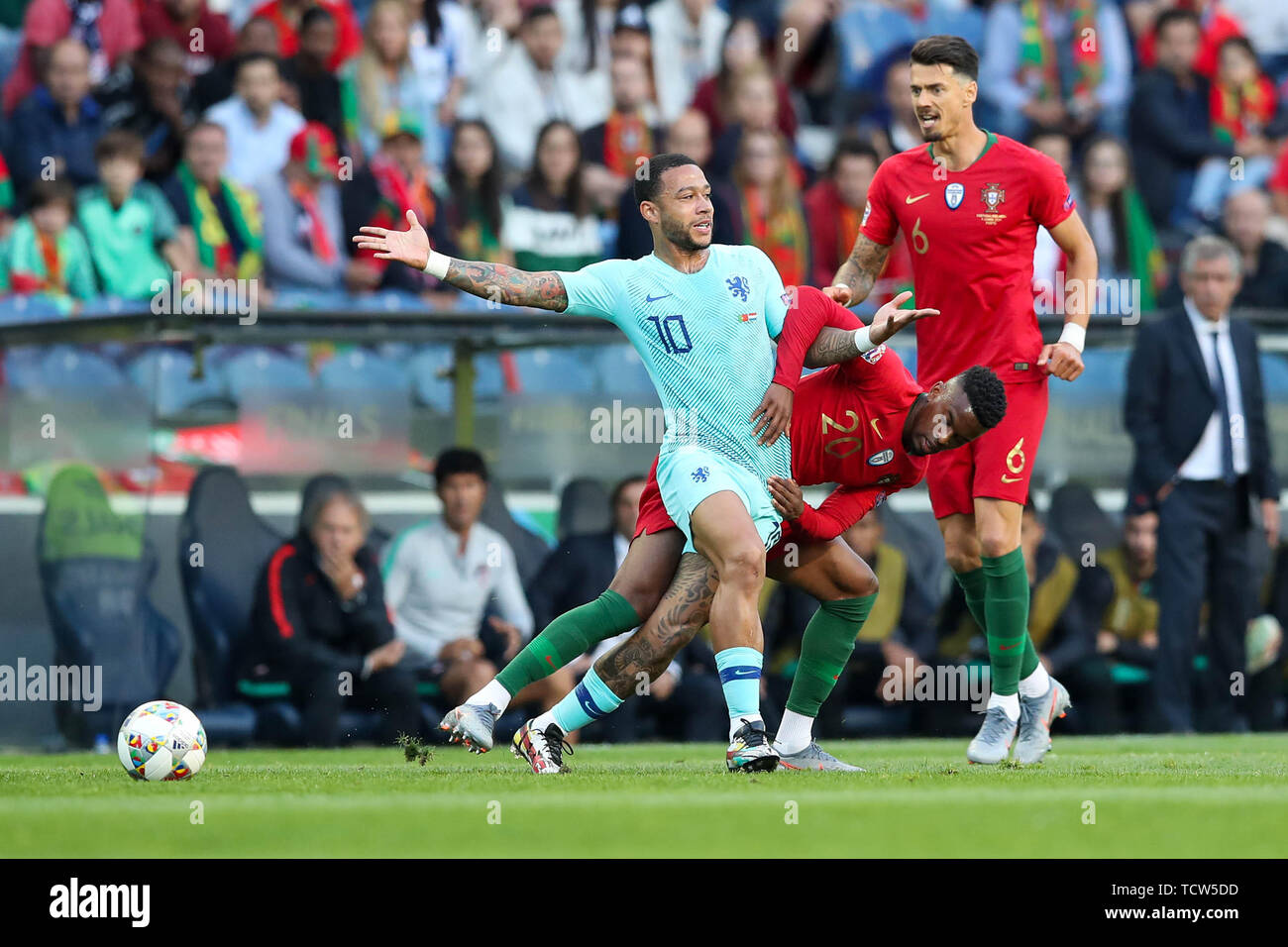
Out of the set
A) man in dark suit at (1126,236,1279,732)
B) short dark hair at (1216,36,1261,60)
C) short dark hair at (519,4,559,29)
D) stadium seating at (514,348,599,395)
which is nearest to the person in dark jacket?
stadium seating at (514,348,599,395)

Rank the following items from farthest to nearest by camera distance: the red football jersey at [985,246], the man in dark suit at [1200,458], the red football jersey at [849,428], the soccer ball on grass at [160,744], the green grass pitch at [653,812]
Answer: the man in dark suit at [1200,458], the red football jersey at [985,246], the red football jersey at [849,428], the soccer ball on grass at [160,744], the green grass pitch at [653,812]

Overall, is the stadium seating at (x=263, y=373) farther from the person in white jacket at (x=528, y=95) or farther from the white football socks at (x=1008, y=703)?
the white football socks at (x=1008, y=703)

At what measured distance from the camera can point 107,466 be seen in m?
10.2

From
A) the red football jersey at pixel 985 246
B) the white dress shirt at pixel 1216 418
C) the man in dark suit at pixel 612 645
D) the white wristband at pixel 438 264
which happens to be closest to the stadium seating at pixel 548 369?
the man in dark suit at pixel 612 645

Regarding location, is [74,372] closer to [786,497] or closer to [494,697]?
[494,697]

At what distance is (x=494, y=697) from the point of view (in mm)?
7012

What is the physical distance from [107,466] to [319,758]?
8.02 feet

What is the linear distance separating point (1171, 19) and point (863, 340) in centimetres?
918

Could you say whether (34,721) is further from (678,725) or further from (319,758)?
(678,725)

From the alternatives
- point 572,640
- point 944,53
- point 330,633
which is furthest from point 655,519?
point 330,633

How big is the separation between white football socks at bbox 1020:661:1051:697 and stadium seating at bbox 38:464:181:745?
14.8 ft

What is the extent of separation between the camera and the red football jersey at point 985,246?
7520 millimetres

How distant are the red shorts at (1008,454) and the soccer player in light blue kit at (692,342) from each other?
0.85 meters
